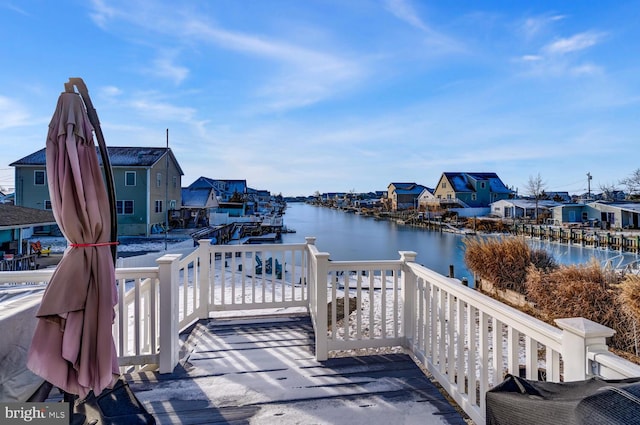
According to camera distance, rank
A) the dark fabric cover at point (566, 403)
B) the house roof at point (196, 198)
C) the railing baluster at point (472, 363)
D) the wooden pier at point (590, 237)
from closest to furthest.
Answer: the dark fabric cover at point (566, 403), the railing baluster at point (472, 363), the wooden pier at point (590, 237), the house roof at point (196, 198)

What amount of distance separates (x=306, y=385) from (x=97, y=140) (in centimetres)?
205

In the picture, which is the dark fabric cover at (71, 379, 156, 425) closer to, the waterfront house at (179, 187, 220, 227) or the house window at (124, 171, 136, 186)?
the house window at (124, 171, 136, 186)

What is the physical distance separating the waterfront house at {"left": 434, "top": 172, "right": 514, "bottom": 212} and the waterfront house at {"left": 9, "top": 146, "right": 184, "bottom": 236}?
93.4 feet

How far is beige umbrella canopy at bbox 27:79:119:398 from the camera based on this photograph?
153 cm

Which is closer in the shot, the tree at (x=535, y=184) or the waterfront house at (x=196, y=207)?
the waterfront house at (x=196, y=207)

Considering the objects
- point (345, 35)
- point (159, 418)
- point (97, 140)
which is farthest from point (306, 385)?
point (345, 35)

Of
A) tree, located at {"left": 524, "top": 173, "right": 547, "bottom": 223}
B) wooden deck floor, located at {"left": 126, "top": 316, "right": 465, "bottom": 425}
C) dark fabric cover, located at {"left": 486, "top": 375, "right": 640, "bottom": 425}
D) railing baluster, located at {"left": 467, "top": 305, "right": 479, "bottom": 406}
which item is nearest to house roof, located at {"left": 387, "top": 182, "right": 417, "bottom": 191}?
tree, located at {"left": 524, "top": 173, "right": 547, "bottom": 223}

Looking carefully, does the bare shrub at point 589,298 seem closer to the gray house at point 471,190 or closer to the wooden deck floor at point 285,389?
the wooden deck floor at point 285,389

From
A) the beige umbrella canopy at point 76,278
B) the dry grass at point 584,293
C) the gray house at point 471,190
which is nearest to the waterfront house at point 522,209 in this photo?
the gray house at point 471,190

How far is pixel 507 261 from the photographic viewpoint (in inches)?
302

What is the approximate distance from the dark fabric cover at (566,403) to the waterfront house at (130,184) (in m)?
20.1

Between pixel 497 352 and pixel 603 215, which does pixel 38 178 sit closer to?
pixel 497 352

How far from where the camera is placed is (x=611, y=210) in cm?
2414

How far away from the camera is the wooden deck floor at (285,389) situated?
198cm
